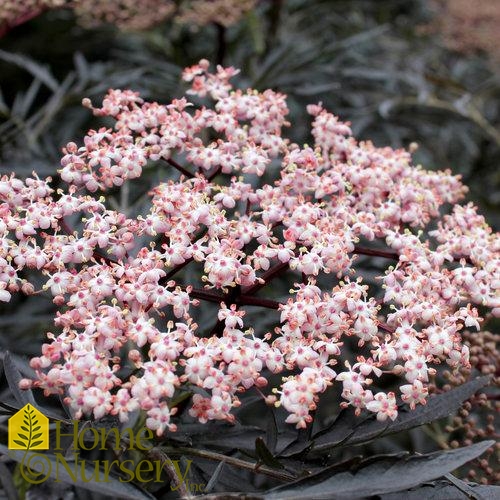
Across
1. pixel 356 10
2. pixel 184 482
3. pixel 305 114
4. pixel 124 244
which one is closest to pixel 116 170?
pixel 124 244

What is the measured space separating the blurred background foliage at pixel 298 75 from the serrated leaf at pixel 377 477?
55 centimetres

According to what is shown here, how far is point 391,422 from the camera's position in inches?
35.9

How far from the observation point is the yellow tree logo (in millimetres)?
793

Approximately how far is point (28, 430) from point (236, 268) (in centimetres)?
32

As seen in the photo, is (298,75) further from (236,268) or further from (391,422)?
(391,422)

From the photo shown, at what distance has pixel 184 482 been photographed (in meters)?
0.83

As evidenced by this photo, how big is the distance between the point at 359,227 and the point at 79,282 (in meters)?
0.42

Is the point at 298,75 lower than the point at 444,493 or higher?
higher

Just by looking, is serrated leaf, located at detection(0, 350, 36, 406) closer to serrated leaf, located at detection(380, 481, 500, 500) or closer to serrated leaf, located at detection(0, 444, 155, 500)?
serrated leaf, located at detection(0, 444, 155, 500)

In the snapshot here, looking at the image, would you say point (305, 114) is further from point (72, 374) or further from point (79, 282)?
point (72, 374)

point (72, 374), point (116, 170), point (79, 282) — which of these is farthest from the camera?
point (116, 170)

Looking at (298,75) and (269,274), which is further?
(298,75)

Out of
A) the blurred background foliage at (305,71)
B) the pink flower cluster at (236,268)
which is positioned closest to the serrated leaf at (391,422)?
the pink flower cluster at (236,268)

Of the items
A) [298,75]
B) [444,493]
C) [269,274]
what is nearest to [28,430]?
[269,274]
